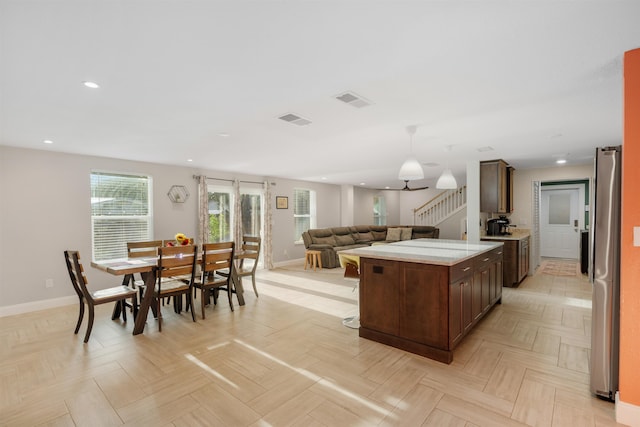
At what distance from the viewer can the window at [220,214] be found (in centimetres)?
657

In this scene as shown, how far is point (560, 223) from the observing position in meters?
8.57

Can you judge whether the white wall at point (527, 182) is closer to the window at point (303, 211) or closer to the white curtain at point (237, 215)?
the window at point (303, 211)

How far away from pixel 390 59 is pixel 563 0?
0.87 m

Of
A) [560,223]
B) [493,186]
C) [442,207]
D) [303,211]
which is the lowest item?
[560,223]

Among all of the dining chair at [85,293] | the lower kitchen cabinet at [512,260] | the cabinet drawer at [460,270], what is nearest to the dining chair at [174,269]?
the dining chair at [85,293]

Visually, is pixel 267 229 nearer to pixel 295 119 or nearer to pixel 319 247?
pixel 319 247

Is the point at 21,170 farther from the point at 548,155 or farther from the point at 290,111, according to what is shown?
the point at 548,155

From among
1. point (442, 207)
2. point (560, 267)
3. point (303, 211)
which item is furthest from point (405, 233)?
point (560, 267)

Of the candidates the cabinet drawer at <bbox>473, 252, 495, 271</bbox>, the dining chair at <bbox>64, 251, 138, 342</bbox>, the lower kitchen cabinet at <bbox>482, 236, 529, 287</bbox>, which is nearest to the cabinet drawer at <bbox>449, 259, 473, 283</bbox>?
the cabinet drawer at <bbox>473, 252, 495, 271</bbox>

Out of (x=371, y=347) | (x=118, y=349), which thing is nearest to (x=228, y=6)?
(x=371, y=347)

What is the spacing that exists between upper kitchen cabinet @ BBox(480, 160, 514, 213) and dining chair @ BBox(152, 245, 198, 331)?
510cm

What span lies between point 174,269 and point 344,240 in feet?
18.4

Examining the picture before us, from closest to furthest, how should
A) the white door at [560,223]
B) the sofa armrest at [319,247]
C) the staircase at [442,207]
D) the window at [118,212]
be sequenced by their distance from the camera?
1. the window at [118,212]
2. the sofa armrest at [319,247]
3. the staircase at [442,207]
4. the white door at [560,223]

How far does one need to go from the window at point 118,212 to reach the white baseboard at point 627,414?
6.29 m
